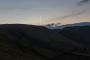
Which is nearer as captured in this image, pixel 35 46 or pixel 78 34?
pixel 35 46

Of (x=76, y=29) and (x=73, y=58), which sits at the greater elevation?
(x=76, y=29)

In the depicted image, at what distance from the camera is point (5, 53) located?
3340mm

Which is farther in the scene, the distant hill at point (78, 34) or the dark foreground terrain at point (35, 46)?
the distant hill at point (78, 34)

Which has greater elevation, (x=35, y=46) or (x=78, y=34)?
(x=78, y=34)

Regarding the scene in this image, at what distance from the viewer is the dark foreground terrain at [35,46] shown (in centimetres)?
336

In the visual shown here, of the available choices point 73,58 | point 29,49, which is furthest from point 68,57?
point 29,49

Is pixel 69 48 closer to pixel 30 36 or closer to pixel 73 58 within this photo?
pixel 73 58

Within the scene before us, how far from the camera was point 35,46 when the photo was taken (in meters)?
3.39

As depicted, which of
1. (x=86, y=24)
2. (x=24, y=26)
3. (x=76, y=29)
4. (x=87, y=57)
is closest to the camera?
(x=87, y=57)

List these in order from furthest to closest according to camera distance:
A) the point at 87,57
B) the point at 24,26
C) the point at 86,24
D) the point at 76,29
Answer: the point at 86,24 < the point at 76,29 < the point at 24,26 < the point at 87,57

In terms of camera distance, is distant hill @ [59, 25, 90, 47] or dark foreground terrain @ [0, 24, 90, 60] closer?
dark foreground terrain @ [0, 24, 90, 60]

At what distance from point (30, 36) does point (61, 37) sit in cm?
41

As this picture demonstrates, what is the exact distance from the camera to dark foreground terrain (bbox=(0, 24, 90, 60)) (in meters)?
3.36

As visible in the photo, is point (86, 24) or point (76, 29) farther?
point (86, 24)
